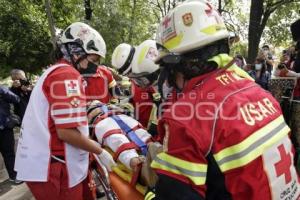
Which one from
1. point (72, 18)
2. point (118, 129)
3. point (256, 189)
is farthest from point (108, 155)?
point (72, 18)

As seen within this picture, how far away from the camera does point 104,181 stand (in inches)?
136

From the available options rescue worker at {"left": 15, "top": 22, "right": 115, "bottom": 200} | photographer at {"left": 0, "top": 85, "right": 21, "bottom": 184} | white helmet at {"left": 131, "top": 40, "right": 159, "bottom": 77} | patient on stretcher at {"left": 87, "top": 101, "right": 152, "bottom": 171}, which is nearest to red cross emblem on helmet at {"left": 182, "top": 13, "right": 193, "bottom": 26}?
rescue worker at {"left": 15, "top": 22, "right": 115, "bottom": 200}

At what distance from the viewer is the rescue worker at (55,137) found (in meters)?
2.68

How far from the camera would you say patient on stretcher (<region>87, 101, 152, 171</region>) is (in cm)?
302

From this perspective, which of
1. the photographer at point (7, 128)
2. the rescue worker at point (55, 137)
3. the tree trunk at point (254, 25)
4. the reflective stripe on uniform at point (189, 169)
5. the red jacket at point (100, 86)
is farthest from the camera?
the tree trunk at point (254, 25)

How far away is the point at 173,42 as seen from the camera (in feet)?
6.19

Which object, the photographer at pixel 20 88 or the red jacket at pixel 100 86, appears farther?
the photographer at pixel 20 88

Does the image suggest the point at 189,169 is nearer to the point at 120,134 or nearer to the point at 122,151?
the point at 122,151

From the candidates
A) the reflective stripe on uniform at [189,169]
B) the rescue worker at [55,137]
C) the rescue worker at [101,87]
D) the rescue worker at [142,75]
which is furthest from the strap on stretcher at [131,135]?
the rescue worker at [101,87]

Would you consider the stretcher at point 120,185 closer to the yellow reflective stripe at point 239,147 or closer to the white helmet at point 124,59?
the yellow reflective stripe at point 239,147

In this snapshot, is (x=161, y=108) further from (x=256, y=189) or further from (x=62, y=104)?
(x=256, y=189)

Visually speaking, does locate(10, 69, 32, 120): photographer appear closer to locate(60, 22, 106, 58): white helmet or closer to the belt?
locate(60, 22, 106, 58): white helmet

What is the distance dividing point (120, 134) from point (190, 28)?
61.3 inches

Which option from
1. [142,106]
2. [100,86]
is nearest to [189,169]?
[142,106]
